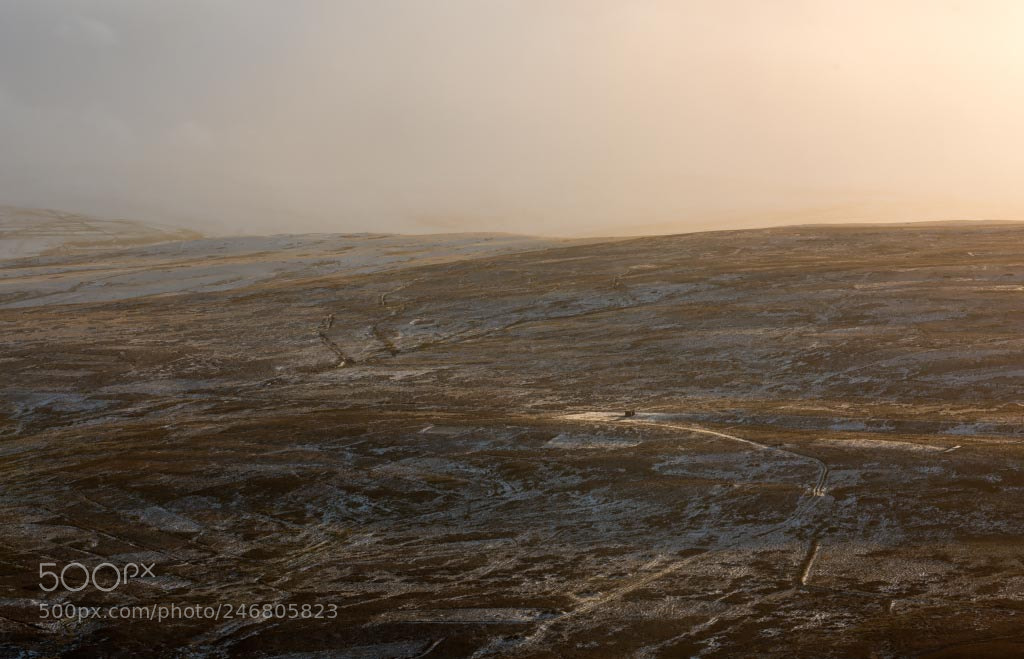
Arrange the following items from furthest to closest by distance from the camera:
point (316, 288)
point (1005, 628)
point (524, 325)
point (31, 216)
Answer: point (31, 216), point (316, 288), point (524, 325), point (1005, 628)

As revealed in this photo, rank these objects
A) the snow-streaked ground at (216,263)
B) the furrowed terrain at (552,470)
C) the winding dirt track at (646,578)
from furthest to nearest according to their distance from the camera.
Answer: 1. the snow-streaked ground at (216,263)
2. the furrowed terrain at (552,470)
3. the winding dirt track at (646,578)

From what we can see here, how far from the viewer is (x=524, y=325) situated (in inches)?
902

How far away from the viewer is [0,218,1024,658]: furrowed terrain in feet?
28.1

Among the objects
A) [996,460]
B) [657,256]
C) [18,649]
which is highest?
[657,256]

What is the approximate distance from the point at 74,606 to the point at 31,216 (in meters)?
113

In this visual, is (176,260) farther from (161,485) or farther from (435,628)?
(435,628)

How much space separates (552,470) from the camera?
12352 mm

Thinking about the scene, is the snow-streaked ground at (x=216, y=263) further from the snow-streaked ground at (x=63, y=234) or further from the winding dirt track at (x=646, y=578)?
Answer: the winding dirt track at (x=646, y=578)

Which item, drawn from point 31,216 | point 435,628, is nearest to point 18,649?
point 435,628

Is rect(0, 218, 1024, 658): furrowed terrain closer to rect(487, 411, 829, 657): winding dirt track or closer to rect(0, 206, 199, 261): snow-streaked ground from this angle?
rect(487, 411, 829, 657): winding dirt track

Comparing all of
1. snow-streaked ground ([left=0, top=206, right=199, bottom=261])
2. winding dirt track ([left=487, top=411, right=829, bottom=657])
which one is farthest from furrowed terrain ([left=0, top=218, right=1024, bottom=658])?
snow-streaked ground ([left=0, top=206, right=199, bottom=261])

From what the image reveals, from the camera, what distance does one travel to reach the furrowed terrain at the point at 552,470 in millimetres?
8562

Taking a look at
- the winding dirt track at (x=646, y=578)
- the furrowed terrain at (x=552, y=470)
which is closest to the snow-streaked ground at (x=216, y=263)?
the furrowed terrain at (x=552, y=470)

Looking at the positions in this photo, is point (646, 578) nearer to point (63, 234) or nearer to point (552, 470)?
point (552, 470)
